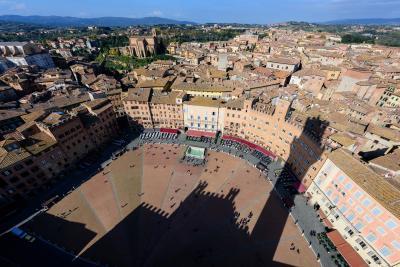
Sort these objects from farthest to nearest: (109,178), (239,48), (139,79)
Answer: (239,48)
(139,79)
(109,178)

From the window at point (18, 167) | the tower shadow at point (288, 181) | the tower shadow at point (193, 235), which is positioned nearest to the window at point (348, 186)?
the tower shadow at point (288, 181)

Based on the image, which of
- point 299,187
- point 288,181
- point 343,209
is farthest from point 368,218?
point 288,181

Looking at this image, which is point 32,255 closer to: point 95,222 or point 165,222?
point 95,222

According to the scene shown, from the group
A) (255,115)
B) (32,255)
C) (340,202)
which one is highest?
(255,115)

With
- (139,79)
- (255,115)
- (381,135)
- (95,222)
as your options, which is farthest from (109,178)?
(381,135)

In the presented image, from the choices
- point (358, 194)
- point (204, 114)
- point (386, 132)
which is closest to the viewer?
point (358, 194)

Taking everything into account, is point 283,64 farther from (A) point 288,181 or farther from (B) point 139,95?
(B) point 139,95

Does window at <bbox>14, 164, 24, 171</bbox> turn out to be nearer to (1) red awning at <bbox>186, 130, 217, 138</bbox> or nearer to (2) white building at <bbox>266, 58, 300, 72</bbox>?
(1) red awning at <bbox>186, 130, 217, 138</bbox>
